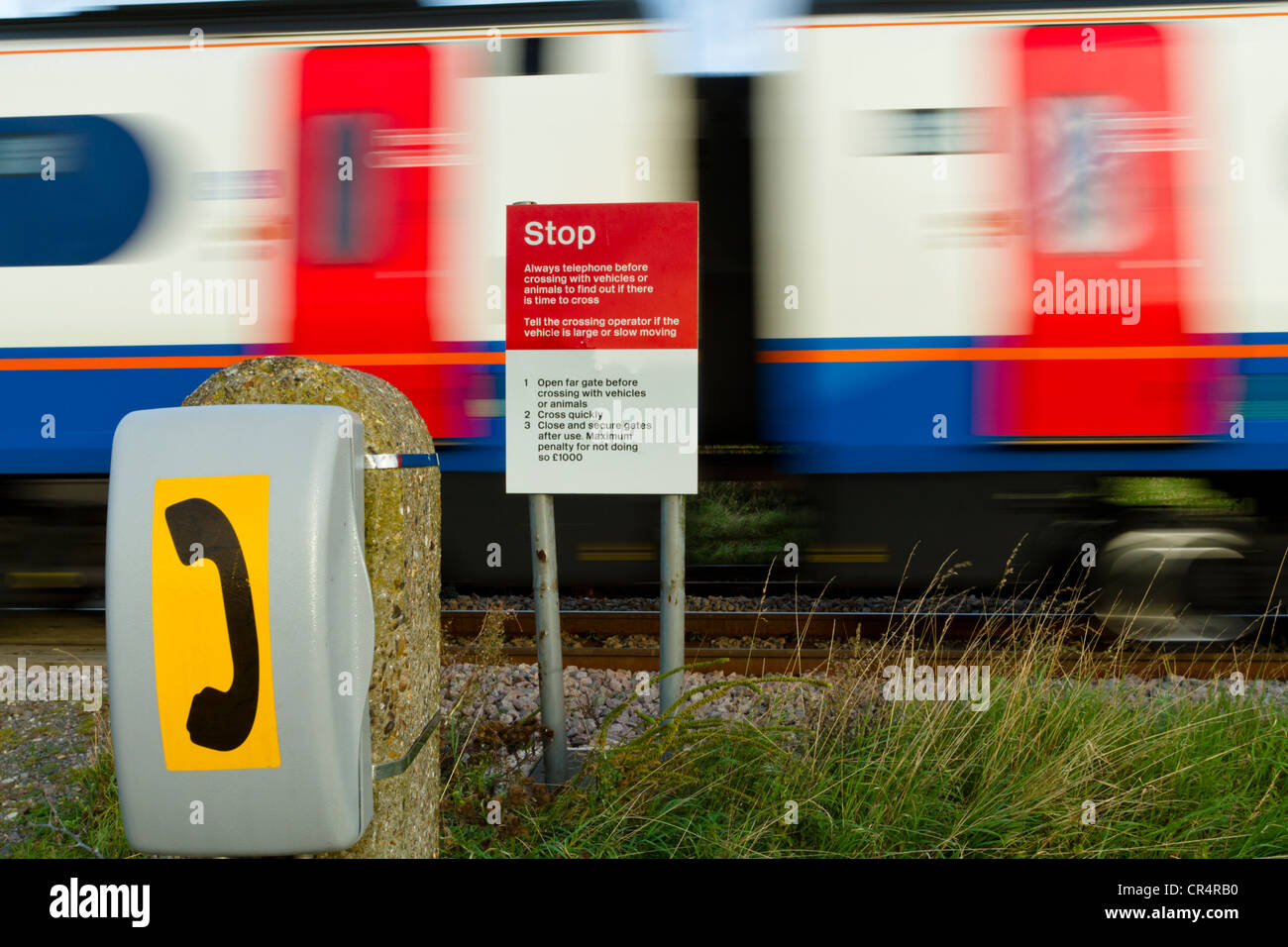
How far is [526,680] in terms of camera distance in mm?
4109

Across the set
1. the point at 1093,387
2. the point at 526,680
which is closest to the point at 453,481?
the point at 526,680

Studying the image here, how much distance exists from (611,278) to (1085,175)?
107 inches

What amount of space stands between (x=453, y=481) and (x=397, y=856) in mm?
2864

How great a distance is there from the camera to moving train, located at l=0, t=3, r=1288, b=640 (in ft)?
13.6

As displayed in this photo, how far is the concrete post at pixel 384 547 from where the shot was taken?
180 cm

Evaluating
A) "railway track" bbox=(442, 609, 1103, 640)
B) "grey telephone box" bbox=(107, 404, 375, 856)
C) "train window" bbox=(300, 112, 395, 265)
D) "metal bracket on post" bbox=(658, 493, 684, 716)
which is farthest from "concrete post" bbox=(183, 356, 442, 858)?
"railway track" bbox=(442, 609, 1103, 640)

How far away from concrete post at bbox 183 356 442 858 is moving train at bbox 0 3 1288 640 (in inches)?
98.6

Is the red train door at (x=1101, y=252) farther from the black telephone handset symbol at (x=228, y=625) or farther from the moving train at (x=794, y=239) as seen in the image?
the black telephone handset symbol at (x=228, y=625)

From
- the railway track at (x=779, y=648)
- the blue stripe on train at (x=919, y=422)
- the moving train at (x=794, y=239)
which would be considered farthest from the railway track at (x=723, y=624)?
the blue stripe on train at (x=919, y=422)

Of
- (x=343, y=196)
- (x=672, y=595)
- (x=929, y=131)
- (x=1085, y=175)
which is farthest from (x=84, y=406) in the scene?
(x=1085, y=175)

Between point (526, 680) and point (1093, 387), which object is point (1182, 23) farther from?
point (526, 680)

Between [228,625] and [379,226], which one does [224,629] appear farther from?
[379,226]

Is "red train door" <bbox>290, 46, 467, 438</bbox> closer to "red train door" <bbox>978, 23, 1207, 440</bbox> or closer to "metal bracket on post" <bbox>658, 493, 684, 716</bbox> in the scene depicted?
"metal bracket on post" <bbox>658, 493, 684, 716</bbox>

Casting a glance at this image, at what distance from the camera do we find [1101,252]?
416 centimetres
